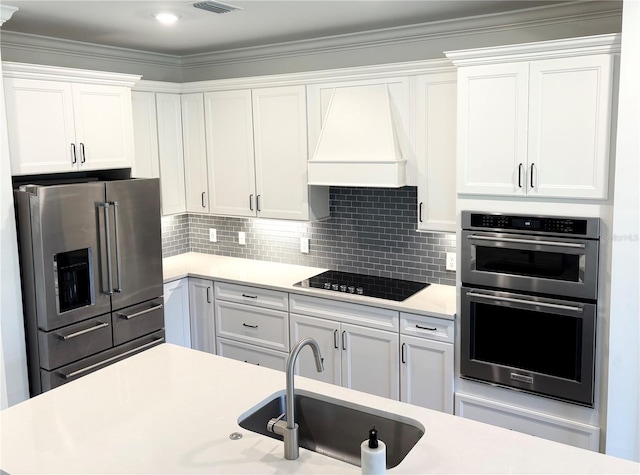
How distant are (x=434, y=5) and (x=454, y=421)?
2.34m

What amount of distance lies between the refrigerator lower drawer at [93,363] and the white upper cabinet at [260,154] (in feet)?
3.81

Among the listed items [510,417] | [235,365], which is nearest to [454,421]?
[235,365]

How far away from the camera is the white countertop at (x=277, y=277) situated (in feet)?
11.3

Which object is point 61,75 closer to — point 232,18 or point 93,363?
point 232,18

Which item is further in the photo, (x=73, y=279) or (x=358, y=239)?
(x=358, y=239)

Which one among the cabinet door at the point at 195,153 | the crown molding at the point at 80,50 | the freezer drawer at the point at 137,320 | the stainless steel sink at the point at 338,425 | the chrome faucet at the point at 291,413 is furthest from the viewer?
the cabinet door at the point at 195,153

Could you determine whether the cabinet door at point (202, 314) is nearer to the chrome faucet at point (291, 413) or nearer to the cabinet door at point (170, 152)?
the cabinet door at point (170, 152)

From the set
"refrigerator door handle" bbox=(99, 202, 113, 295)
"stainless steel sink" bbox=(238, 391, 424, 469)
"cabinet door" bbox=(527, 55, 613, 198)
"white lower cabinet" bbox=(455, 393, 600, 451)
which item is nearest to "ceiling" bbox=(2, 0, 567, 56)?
"cabinet door" bbox=(527, 55, 613, 198)

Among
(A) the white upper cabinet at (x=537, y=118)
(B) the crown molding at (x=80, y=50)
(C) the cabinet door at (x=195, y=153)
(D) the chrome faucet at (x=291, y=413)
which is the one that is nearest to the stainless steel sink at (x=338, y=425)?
(D) the chrome faucet at (x=291, y=413)

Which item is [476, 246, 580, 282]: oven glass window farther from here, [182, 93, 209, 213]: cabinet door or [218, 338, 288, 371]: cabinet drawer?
[182, 93, 209, 213]: cabinet door

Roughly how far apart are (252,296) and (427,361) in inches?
53.6

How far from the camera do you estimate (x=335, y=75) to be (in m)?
3.79

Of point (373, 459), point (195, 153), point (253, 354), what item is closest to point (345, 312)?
point (253, 354)

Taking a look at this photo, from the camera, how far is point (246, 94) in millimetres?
4195
